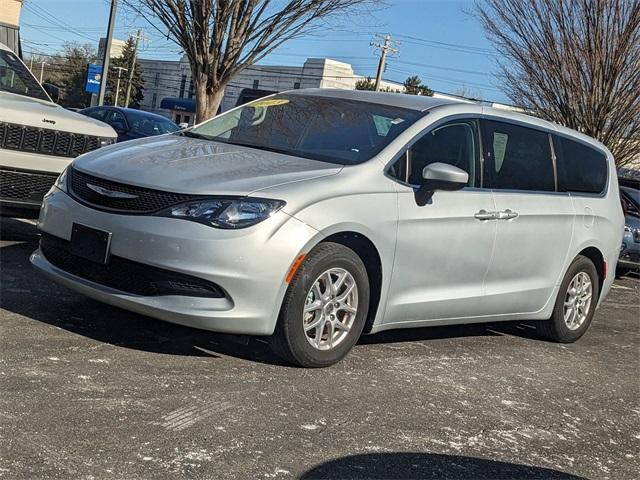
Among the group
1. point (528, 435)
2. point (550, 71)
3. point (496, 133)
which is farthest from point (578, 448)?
point (550, 71)

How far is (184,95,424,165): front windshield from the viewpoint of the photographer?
5273 mm

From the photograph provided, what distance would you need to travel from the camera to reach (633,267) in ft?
44.3

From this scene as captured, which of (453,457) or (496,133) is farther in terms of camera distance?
(496,133)

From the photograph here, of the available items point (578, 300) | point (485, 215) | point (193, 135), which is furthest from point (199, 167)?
point (578, 300)

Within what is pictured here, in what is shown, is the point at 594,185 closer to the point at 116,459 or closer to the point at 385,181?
the point at 385,181

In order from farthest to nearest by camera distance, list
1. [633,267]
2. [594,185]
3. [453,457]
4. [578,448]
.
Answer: [633,267] → [594,185] → [578,448] → [453,457]

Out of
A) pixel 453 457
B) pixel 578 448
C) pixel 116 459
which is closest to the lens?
pixel 116 459

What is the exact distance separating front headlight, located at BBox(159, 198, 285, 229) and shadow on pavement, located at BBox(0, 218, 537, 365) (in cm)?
73

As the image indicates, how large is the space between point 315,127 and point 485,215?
1275 millimetres

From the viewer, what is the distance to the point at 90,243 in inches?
183

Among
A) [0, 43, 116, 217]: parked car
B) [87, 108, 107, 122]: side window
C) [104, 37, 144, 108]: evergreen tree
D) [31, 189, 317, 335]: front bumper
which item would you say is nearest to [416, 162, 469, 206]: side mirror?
[31, 189, 317, 335]: front bumper

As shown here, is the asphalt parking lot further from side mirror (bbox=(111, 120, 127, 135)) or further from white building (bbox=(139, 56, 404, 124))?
white building (bbox=(139, 56, 404, 124))

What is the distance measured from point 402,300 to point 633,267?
370 inches

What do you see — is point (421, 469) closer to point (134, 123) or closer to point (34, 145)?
point (34, 145)
